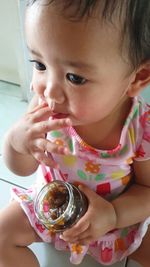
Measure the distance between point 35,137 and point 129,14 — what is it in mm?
230

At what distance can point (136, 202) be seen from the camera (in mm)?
744

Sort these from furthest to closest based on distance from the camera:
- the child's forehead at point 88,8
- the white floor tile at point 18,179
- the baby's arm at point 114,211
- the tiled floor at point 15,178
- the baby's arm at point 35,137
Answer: the white floor tile at point 18,179, the tiled floor at point 15,178, the baby's arm at point 114,211, the baby's arm at point 35,137, the child's forehead at point 88,8

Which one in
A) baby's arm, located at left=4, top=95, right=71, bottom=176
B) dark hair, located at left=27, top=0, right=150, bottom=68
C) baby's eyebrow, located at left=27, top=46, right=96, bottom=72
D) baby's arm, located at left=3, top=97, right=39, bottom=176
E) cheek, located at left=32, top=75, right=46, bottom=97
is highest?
dark hair, located at left=27, top=0, right=150, bottom=68

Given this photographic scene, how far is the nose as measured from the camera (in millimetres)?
568

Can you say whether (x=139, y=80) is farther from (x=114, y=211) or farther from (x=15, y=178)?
(x=15, y=178)

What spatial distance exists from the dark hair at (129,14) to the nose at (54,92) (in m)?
0.10

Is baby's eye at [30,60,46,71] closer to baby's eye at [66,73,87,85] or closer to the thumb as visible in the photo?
baby's eye at [66,73,87,85]

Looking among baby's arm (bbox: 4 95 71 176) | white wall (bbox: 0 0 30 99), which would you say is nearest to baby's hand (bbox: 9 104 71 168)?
baby's arm (bbox: 4 95 71 176)

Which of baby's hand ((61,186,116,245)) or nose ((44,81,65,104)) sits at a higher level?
nose ((44,81,65,104))

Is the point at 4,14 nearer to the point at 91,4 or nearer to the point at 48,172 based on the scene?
the point at 48,172

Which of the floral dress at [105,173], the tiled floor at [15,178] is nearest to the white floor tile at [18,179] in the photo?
the tiled floor at [15,178]

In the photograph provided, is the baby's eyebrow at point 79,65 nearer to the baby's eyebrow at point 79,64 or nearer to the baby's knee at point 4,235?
the baby's eyebrow at point 79,64

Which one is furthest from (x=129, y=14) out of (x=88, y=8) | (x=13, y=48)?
(x=13, y=48)

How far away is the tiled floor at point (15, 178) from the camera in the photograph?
2.72 ft
